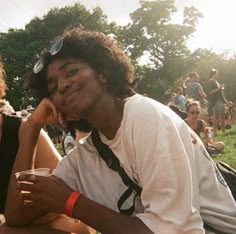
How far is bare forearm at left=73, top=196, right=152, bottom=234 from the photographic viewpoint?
7.28ft

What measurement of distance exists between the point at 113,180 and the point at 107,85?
50 cm

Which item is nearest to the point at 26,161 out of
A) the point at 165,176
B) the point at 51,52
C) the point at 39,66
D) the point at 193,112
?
the point at 39,66

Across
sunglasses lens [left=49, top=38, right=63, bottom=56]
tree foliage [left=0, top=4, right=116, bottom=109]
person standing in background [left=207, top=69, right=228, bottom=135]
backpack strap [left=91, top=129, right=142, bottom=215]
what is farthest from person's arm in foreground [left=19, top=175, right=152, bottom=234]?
tree foliage [left=0, top=4, right=116, bottom=109]

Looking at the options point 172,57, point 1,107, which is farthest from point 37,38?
point 1,107

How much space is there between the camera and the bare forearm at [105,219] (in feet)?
7.28

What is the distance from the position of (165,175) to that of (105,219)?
37cm

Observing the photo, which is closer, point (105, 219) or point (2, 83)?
point (105, 219)

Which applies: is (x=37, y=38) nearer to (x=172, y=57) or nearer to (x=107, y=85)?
(x=172, y=57)

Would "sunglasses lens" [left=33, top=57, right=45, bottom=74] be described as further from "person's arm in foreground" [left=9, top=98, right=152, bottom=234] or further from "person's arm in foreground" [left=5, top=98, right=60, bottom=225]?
"person's arm in foreground" [left=9, top=98, right=152, bottom=234]

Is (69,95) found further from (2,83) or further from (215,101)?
(215,101)

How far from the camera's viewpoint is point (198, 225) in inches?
85.2

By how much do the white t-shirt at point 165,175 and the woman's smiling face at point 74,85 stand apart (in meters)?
0.20

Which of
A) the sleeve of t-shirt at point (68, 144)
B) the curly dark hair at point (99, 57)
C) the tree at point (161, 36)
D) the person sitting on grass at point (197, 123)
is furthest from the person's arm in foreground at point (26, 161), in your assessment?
the tree at point (161, 36)

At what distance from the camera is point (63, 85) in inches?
98.8
